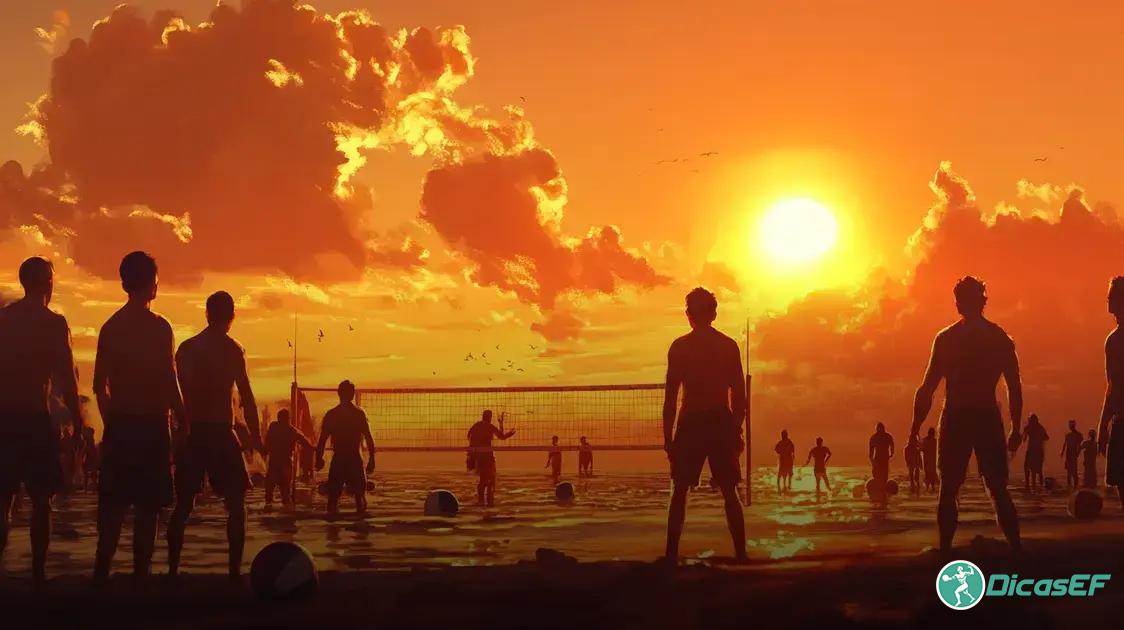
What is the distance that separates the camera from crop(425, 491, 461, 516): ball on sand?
77.7ft

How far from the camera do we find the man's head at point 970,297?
463 inches

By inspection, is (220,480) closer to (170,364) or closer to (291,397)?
(170,364)

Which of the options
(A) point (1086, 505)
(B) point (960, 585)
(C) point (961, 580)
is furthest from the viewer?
(A) point (1086, 505)

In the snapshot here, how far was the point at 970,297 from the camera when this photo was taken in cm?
1177

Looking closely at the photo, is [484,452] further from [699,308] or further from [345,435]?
[699,308]

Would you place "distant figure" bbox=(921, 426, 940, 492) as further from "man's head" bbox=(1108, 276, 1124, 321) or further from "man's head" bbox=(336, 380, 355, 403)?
"man's head" bbox=(1108, 276, 1124, 321)

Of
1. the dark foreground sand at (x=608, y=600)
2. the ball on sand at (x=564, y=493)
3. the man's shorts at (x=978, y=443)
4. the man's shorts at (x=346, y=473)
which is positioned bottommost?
the dark foreground sand at (x=608, y=600)

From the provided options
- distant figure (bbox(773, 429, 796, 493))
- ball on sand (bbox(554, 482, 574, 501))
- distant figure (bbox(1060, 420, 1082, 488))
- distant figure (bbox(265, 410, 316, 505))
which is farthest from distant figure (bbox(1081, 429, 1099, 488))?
distant figure (bbox(265, 410, 316, 505))

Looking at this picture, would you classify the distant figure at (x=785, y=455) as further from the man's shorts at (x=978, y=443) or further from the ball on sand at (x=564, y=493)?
the man's shorts at (x=978, y=443)

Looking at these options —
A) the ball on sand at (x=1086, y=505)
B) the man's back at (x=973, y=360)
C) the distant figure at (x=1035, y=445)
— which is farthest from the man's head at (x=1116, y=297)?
the distant figure at (x=1035, y=445)

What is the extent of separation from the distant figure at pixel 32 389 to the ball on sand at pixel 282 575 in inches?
67.2

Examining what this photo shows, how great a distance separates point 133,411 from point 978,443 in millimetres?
6248

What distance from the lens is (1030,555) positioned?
11820 mm

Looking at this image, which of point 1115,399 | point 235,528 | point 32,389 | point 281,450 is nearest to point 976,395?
point 1115,399
